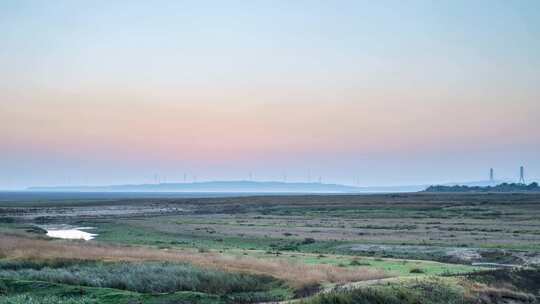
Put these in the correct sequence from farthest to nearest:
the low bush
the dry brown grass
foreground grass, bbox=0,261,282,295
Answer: the dry brown grass
foreground grass, bbox=0,261,282,295
the low bush

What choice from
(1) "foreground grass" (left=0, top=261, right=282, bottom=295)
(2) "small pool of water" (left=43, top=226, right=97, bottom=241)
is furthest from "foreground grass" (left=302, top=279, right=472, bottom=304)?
(2) "small pool of water" (left=43, top=226, right=97, bottom=241)

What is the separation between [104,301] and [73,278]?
18.9 ft

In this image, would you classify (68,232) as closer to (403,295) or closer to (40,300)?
(40,300)

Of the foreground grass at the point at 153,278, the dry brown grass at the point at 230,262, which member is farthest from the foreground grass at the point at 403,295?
the foreground grass at the point at 153,278

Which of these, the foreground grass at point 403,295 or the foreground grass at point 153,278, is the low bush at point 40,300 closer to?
the foreground grass at point 153,278

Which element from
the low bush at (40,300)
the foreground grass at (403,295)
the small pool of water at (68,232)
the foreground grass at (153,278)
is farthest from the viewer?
the small pool of water at (68,232)

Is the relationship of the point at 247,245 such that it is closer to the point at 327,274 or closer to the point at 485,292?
the point at 327,274

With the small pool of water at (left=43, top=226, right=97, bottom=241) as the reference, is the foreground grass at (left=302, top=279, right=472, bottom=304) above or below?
above

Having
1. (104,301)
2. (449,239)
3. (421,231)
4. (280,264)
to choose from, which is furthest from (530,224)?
(104,301)

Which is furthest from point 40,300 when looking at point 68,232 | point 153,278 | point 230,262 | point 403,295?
point 68,232

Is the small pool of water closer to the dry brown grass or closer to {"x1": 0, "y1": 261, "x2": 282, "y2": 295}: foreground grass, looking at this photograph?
the dry brown grass

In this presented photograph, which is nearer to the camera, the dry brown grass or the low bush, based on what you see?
the low bush

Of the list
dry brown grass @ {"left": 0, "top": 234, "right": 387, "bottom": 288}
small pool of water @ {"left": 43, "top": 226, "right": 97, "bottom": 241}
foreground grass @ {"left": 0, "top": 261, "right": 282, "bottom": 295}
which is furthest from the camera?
small pool of water @ {"left": 43, "top": 226, "right": 97, "bottom": 241}

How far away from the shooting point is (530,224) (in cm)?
7538
